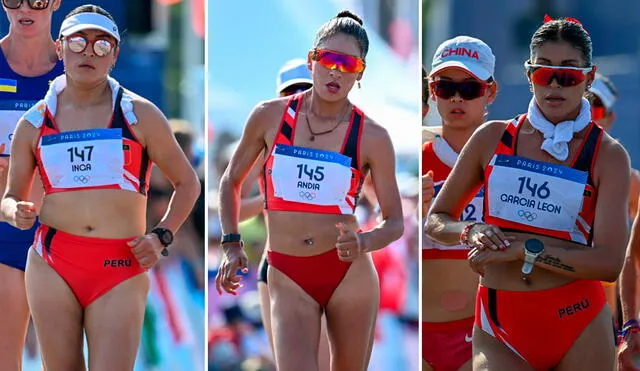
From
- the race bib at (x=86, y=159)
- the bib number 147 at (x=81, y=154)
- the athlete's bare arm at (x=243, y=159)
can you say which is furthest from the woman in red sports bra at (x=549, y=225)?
the bib number 147 at (x=81, y=154)

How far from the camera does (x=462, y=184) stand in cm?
536

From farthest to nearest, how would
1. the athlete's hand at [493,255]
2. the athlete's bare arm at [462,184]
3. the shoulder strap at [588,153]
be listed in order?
the athlete's bare arm at [462,184]
the shoulder strap at [588,153]
the athlete's hand at [493,255]

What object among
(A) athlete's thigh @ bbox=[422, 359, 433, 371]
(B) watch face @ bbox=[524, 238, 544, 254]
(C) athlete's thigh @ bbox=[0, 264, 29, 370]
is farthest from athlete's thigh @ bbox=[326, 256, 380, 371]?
(C) athlete's thigh @ bbox=[0, 264, 29, 370]

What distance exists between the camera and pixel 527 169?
5.21 meters

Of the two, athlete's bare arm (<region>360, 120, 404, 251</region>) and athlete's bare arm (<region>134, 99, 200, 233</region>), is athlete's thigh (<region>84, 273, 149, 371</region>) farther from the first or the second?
athlete's bare arm (<region>360, 120, 404, 251</region>)

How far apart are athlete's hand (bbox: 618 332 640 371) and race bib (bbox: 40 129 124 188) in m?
2.49

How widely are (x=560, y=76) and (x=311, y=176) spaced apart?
1409mm

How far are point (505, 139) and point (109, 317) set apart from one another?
196cm

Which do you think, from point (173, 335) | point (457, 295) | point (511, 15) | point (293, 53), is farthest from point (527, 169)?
point (511, 15)

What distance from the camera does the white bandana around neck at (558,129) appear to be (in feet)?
17.0

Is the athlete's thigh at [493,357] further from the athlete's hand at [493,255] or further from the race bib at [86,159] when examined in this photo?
the race bib at [86,159]

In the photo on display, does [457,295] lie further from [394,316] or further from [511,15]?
[511,15]

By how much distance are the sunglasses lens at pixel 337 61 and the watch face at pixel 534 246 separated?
157 centimetres

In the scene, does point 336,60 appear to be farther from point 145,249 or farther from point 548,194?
point 548,194
